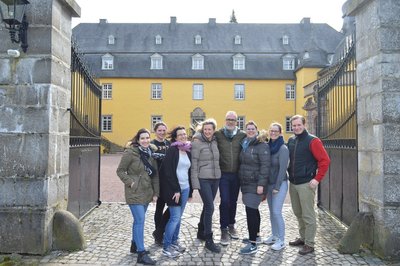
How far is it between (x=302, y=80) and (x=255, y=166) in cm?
3083

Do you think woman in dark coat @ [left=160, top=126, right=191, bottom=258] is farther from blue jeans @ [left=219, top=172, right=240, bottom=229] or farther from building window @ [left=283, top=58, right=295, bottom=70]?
building window @ [left=283, top=58, right=295, bottom=70]

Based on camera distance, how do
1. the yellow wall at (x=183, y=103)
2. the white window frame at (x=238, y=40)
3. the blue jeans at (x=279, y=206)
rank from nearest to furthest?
the blue jeans at (x=279, y=206)
the yellow wall at (x=183, y=103)
the white window frame at (x=238, y=40)

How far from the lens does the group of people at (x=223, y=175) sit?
193 inches

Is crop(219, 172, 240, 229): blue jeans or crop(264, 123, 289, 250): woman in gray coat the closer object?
crop(264, 123, 289, 250): woman in gray coat

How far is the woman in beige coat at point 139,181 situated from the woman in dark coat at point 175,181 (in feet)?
0.54

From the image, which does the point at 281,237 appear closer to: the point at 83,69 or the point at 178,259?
the point at 178,259

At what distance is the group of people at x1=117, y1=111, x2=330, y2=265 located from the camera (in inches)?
193

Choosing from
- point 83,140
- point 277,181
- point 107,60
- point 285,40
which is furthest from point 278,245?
point 285,40

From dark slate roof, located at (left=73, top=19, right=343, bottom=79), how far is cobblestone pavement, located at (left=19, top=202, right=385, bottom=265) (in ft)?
104

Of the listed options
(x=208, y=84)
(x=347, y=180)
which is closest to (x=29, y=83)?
(x=347, y=180)

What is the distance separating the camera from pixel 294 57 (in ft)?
125

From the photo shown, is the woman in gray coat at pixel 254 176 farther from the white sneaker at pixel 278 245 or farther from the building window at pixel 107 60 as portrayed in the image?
the building window at pixel 107 60

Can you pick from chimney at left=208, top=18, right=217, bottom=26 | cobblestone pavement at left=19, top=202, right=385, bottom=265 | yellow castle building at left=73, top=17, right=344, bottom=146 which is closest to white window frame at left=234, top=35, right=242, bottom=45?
yellow castle building at left=73, top=17, right=344, bottom=146

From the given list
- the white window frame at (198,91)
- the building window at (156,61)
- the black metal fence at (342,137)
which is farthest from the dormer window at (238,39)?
the black metal fence at (342,137)
